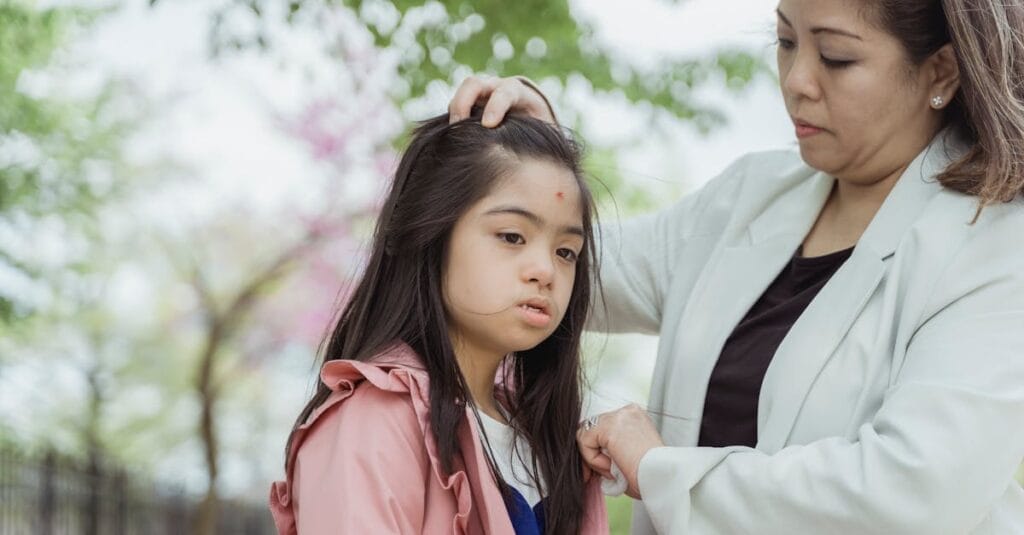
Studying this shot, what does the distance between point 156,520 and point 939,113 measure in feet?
30.5

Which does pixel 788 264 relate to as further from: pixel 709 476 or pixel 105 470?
pixel 105 470

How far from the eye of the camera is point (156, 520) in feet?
35.7

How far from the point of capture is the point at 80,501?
31.0 feet

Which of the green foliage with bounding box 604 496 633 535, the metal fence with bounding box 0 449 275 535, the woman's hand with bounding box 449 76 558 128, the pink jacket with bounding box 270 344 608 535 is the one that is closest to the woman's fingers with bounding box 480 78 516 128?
the woman's hand with bounding box 449 76 558 128

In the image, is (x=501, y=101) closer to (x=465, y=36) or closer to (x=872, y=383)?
(x=872, y=383)

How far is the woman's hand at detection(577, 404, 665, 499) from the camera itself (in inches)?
95.9

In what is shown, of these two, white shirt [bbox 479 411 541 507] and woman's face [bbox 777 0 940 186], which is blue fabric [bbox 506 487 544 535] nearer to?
white shirt [bbox 479 411 541 507]

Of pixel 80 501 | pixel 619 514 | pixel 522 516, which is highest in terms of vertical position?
pixel 522 516

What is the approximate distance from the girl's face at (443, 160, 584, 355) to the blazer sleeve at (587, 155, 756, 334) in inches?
20.9

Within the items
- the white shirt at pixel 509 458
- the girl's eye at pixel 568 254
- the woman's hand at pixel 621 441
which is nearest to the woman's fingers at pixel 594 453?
the woman's hand at pixel 621 441

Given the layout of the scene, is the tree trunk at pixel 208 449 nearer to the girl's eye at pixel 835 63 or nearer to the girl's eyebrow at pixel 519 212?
the girl's eyebrow at pixel 519 212

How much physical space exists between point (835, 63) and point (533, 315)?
2.39 feet

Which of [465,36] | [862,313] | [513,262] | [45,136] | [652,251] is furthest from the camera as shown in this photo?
[45,136]

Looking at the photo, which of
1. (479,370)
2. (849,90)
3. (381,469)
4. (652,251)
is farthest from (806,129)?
(381,469)
